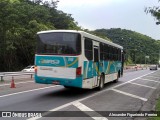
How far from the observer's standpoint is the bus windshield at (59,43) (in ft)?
49.6

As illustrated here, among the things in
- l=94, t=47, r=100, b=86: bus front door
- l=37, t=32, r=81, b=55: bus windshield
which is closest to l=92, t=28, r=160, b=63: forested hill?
l=94, t=47, r=100, b=86: bus front door

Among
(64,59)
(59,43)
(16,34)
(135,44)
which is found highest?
(135,44)

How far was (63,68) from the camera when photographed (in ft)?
49.3

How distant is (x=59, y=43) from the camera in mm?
15398

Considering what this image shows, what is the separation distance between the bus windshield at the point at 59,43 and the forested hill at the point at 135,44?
98.9 m

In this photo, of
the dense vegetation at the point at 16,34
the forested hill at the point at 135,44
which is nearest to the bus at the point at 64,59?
the dense vegetation at the point at 16,34

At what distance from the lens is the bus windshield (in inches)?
595

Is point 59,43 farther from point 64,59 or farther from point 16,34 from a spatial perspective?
point 16,34

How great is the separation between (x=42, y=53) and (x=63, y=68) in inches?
56.4

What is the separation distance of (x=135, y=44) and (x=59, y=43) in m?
118

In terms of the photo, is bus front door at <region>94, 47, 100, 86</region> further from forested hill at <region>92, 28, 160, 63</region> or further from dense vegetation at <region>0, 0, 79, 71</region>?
forested hill at <region>92, 28, 160, 63</region>

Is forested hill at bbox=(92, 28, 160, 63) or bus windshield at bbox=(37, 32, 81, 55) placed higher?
forested hill at bbox=(92, 28, 160, 63)

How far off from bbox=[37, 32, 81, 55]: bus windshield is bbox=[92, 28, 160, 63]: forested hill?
9886 centimetres

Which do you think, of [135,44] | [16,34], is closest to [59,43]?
[16,34]
